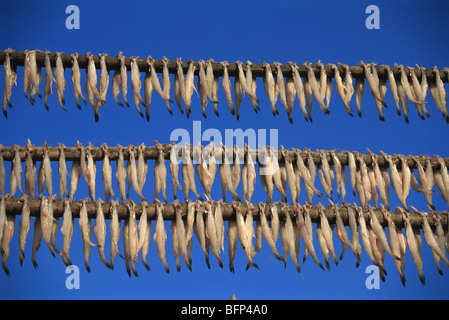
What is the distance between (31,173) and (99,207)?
1.23 meters

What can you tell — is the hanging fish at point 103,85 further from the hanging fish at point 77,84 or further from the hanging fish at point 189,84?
the hanging fish at point 189,84

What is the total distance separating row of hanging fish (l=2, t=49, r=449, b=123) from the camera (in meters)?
10.5

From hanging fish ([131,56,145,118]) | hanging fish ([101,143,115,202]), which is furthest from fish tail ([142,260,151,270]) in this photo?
hanging fish ([131,56,145,118])

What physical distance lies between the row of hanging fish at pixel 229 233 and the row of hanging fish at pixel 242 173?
0.45m

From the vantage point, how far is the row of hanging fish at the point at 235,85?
10547 millimetres

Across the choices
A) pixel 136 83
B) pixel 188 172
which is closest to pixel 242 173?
pixel 188 172

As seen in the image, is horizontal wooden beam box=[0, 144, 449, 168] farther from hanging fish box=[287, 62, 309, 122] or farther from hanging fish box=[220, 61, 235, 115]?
hanging fish box=[220, 61, 235, 115]

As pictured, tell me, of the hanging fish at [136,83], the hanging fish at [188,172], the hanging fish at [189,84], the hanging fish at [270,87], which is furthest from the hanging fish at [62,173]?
the hanging fish at [270,87]

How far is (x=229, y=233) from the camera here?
983 cm

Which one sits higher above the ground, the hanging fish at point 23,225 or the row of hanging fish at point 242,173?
the row of hanging fish at point 242,173

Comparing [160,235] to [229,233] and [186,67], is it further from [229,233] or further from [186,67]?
[186,67]

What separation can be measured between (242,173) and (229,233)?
0.96m

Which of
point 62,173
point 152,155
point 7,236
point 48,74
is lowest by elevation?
point 7,236

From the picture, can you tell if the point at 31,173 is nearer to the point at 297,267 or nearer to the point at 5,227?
the point at 5,227
